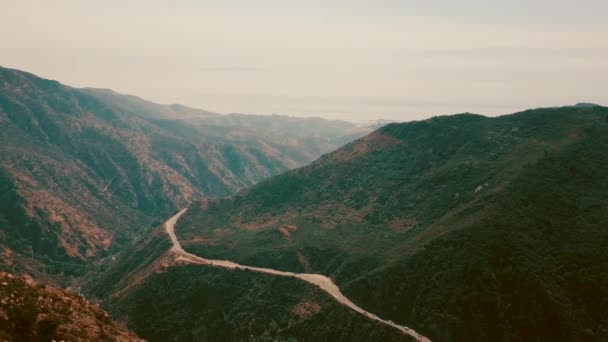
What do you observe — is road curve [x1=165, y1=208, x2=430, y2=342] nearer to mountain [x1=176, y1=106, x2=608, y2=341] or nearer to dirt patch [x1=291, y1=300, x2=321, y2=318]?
mountain [x1=176, y1=106, x2=608, y2=341]

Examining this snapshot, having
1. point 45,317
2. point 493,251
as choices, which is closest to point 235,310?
point 493,251

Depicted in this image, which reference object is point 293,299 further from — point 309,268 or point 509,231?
point 509,231

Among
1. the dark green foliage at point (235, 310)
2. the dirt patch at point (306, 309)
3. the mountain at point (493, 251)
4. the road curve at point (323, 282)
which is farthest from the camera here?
the dirt patch at point (306, 309)

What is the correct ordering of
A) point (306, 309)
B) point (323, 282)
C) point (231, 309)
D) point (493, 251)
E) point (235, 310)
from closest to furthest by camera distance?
point (493, 251), point (306, 309), point (235, 310), point (323, 282), point (231, 309)

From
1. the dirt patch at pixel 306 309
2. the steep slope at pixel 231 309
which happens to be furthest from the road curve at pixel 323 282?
the dirt patch at pixel 306 309

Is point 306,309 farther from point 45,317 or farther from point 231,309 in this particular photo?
point 45,317

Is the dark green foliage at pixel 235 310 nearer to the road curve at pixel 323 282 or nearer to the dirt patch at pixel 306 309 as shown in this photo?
the dirt patch at pixel 306 309

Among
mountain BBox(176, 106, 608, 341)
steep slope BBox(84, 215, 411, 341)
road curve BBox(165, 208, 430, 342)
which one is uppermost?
mountain BBox(176, 106, 608, 341)

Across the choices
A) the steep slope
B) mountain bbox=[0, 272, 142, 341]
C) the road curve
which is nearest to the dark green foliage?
the steep slope

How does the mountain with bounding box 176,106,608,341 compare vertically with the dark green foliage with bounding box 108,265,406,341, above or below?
above
